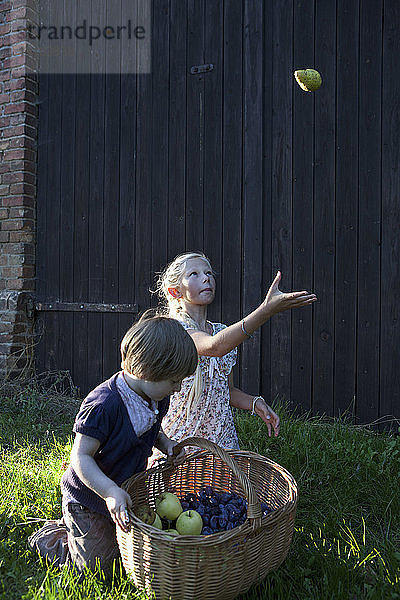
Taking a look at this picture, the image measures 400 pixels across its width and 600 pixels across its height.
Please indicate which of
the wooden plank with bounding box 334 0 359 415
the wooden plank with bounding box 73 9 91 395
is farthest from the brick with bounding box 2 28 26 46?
the wooden plank with bounding box 334 0 359 415

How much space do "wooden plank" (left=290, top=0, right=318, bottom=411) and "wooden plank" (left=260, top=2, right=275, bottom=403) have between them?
0.58 feet

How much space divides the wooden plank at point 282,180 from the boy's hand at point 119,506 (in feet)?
8.18

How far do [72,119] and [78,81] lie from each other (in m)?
0.32

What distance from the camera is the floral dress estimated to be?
267cm

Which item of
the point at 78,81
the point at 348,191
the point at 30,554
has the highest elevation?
the point at 78,81

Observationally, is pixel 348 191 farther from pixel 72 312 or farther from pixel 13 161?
pixel 13 161

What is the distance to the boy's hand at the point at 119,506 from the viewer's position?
1.78 m

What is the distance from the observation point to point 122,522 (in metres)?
1.77

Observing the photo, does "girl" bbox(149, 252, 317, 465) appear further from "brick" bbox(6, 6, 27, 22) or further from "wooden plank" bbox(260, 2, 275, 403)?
"brick" bbox(6, 6, 27, 22)

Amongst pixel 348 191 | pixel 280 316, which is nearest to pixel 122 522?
pixel 280 316

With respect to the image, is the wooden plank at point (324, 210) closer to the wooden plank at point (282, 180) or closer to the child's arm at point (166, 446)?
the wooden plank at point (282, 180)

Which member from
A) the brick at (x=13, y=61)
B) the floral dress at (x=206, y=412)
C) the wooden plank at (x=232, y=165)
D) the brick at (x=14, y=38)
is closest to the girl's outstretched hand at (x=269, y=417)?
the floral dress at (x=206, y=412)

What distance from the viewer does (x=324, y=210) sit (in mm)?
4043

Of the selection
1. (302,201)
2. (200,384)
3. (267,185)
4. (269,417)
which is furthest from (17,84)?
(269,417)
